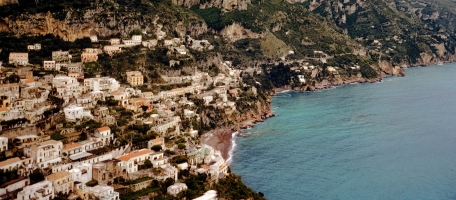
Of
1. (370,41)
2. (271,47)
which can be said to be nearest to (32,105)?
(271,47)

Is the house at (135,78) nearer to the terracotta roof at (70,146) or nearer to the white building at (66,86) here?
the white building at (66,86)

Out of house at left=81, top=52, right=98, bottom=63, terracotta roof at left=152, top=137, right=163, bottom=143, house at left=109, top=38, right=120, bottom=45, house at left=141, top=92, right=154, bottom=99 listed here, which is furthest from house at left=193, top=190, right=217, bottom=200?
house at left=109, top=38, right=120, bottom=45

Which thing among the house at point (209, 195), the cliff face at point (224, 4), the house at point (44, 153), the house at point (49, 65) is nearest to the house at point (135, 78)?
the house at point (49, 65)

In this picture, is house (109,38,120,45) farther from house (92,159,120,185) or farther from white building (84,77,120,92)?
house (92,159,120,185)

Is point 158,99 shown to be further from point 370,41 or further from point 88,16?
point 370,41

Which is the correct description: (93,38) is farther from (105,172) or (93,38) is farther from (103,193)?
(103,193)

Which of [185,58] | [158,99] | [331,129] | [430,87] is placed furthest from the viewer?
[430,87]

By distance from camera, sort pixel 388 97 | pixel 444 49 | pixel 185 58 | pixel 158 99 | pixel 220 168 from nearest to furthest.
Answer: pixel 220 168 < pixel 158 99 < pixel 185 58 < pixel 388 97 < pixel 444 49
